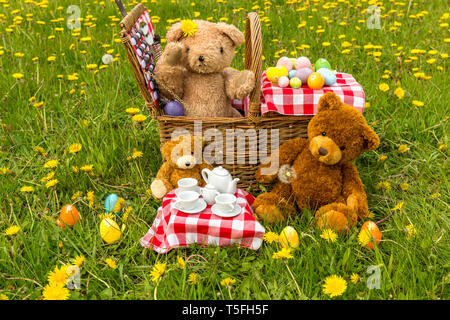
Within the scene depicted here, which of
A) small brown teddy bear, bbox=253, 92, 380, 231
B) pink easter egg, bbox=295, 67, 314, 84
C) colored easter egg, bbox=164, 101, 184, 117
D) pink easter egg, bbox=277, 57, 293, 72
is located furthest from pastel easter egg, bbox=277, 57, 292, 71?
colored easter egg, bbox=164, 101, 184, 117

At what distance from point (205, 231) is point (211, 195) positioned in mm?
165

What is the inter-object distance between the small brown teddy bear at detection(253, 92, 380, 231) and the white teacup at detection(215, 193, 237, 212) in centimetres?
16

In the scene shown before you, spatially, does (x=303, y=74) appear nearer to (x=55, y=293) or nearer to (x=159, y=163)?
(x=159, y=163)

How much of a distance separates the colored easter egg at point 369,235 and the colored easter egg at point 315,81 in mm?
705

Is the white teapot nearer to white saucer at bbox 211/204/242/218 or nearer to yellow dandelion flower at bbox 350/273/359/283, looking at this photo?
white saucer at bbox 211/204/242/218

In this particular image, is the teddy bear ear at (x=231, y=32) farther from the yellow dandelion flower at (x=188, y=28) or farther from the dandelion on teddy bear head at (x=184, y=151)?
the dandelion on teddy bear head at (x=184, y=151)

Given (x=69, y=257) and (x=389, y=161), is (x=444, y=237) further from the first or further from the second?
(x=69, y=257)

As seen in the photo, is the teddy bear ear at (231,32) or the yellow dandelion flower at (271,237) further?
the teddy bear ear at (231,32)

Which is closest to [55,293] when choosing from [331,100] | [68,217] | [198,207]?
[68,217]

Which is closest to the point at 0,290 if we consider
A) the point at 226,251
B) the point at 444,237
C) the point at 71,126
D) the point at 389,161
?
the point at 226,251

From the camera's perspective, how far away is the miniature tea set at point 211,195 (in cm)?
168

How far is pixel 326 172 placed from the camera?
177 cm

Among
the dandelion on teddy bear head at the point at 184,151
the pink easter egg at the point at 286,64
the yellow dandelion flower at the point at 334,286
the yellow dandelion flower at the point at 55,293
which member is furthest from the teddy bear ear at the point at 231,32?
the yellow dandelion flower at the point at 55,293
